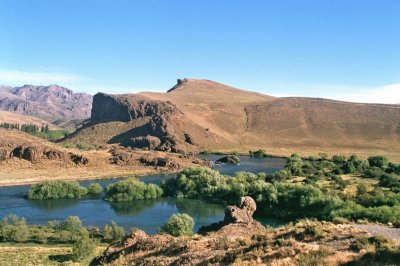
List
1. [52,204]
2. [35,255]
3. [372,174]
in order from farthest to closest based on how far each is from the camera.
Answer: [372,174] → [52,204] → [35,255]

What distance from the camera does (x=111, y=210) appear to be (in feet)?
225

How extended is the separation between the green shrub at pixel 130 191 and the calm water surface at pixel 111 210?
138cm

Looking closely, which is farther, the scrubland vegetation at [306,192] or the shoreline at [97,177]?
the shoreline at [97,177]

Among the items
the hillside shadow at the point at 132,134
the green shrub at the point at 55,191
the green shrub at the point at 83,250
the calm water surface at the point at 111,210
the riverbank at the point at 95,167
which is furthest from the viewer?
the hillside shadow at the point at 132,134

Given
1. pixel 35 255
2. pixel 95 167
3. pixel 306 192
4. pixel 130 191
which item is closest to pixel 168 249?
pixel 35 255

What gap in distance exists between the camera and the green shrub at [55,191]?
7694 centimetres

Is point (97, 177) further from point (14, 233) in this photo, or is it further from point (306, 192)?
point (306, 192)

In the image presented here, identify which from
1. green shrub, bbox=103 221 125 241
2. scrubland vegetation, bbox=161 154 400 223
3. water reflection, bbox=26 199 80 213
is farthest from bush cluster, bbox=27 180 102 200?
green shrub, bbox=103 221 125 241

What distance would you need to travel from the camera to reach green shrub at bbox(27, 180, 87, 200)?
76.9 m

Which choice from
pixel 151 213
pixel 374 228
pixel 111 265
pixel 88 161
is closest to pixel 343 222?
pixel 374 228

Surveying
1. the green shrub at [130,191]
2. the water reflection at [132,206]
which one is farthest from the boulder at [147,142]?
the water reflection at [132,206]

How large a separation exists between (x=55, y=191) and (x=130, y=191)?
43.4ft

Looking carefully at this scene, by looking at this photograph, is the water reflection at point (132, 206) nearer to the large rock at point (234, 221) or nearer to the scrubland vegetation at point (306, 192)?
the scrubland vegetation at point (306, 192)

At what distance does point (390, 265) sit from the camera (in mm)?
15109
